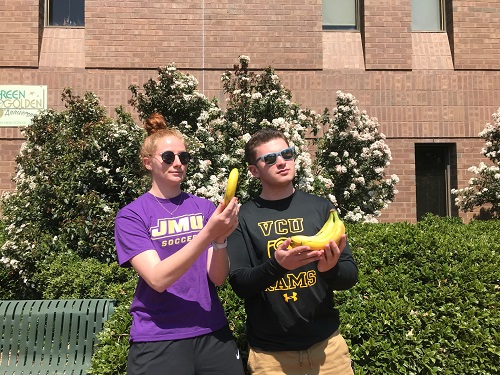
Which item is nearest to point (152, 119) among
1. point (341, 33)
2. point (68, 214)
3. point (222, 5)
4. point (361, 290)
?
point (361, 290)

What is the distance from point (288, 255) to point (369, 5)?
9.70m

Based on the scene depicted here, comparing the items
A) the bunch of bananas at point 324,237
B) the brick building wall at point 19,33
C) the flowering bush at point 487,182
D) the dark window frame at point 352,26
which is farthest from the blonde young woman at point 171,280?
the dark window frame at point 352,26

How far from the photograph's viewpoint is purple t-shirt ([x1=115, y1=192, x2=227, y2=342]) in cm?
207

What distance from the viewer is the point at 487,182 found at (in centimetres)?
942

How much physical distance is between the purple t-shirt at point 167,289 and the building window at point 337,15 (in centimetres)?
952

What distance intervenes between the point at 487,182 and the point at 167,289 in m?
9.10

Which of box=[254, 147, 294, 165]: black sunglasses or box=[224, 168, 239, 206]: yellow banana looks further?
box=[254, 147, 294, 165]: black sunglasses

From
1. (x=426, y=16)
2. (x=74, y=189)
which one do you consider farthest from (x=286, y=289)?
(x=426, y=16)

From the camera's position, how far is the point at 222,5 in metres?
9.91

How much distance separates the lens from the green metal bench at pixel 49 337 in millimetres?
3711

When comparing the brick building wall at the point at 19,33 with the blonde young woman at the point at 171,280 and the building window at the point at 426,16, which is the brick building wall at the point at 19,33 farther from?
the blonde young woman at the point at 171,280

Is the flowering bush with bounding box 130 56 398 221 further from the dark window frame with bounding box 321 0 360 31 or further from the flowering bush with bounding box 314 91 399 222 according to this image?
the dark window frame with bounding box 321 0 360 31

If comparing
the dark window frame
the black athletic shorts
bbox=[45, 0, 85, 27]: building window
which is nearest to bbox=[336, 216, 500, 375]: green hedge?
the black athletic shorts

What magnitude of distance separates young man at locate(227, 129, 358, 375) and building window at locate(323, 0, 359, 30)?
918cm
